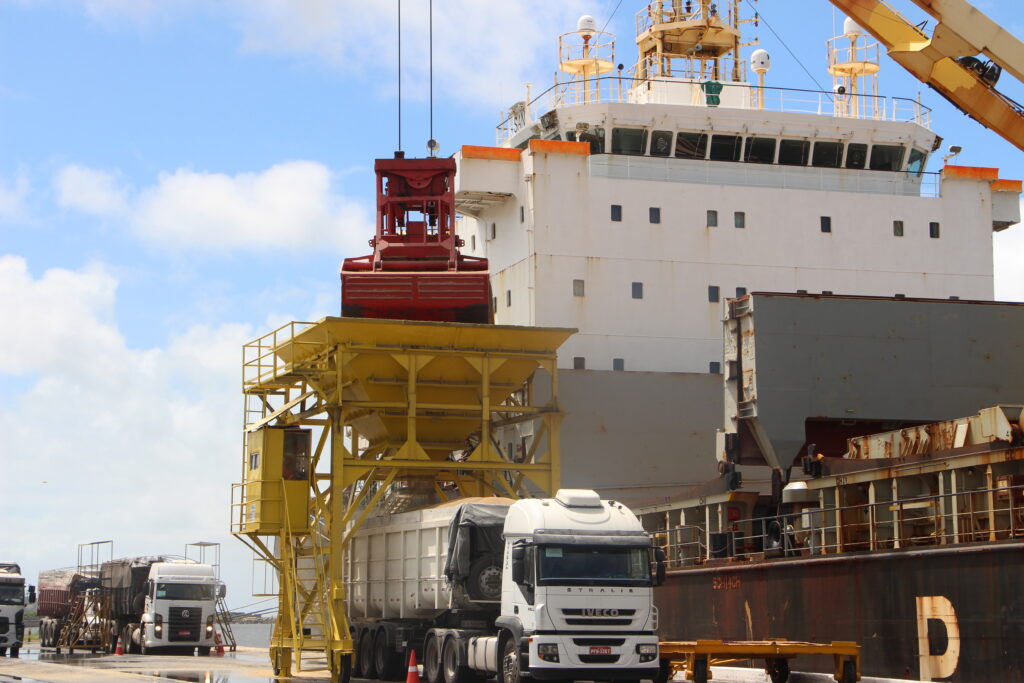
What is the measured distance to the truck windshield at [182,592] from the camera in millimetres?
38438

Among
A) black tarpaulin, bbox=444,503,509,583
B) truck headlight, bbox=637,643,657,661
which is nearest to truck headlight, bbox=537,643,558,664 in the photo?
truck headlight, bbox=637,643,657,661

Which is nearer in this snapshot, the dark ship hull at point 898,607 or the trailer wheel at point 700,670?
the dark ship hull at point 898,607

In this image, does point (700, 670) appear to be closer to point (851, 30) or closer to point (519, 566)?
point (519, 566)

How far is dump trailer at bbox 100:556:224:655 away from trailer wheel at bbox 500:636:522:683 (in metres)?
22.0

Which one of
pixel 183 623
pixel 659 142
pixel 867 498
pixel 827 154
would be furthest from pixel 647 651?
pixel 183 623

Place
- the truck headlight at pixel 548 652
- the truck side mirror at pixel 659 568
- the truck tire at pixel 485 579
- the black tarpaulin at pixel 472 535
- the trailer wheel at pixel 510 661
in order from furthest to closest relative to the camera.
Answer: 1. the truck tire at pixel 485 579
2. the black tarpaulin at pixel 472 535
3. the truck side mirror at pixel 659 568
4. the trailer wheel at pixel 510 661
5. the truck headlight at pixel 548 652

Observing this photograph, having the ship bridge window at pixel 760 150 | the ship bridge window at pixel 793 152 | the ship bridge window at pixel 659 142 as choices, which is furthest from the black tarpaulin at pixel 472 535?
the ship bridge window at pixel 793 152

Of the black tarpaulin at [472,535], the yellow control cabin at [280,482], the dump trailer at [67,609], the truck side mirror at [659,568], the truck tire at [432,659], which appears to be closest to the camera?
the truck side mirror at [659,568]

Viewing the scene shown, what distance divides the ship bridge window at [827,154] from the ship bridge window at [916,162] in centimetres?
206

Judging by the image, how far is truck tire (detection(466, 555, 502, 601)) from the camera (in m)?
20.3

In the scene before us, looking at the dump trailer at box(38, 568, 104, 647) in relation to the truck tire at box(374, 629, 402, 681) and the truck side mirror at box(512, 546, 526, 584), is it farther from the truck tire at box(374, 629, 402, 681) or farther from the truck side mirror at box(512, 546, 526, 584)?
the truck side mirror at box(512, 546, 526, 584)

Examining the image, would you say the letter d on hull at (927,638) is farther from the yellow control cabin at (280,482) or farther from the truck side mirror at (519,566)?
the yellow control cabin at (280,482)

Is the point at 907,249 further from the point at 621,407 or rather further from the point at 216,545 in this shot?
the point at 216,545

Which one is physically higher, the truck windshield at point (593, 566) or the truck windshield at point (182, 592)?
the truck windshield at point (593, 566)
